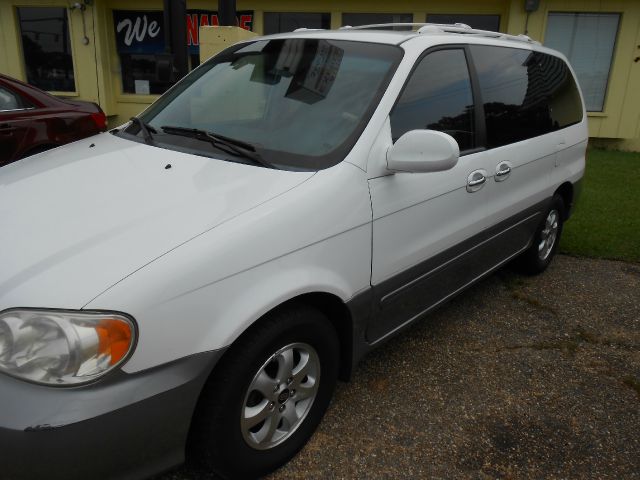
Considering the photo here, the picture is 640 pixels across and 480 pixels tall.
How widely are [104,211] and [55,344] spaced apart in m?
0.57

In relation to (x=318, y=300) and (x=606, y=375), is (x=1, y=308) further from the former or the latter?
(x=606, y=375)

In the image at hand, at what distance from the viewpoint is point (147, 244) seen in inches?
68.2

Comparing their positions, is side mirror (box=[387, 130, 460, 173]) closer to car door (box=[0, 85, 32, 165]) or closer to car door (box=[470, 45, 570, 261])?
car door (box=[470, 45, 570, 261])

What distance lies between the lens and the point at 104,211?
77.2 inches

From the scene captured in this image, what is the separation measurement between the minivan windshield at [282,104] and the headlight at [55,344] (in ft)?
3.20

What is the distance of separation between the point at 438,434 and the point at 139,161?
184 centimetres

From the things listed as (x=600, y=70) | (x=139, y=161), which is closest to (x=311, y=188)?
(x=139, y=161)

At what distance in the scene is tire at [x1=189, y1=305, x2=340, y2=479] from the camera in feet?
6.16

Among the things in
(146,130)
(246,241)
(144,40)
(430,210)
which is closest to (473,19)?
(144,40)

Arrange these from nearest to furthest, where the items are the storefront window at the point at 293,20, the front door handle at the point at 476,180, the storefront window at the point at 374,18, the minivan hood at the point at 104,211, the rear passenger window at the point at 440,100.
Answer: the minivan hood at the point at 104,211, the rear passenger window at the point at 440,100, the front door handle at the point at 476,180, the storefront window at the point at 374,18, the storefront window at the point at 293,20

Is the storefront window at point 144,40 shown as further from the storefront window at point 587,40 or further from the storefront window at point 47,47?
the storefront window at point 587,40

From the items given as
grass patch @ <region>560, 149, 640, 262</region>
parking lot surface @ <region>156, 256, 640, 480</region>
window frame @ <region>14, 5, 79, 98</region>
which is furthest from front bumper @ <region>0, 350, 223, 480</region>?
window frame @ <region>14, 5, 79, 98</region>

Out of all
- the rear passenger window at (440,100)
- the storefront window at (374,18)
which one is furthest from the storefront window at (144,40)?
the rear passenger window at (440,100)

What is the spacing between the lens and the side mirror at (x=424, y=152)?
225 cm
